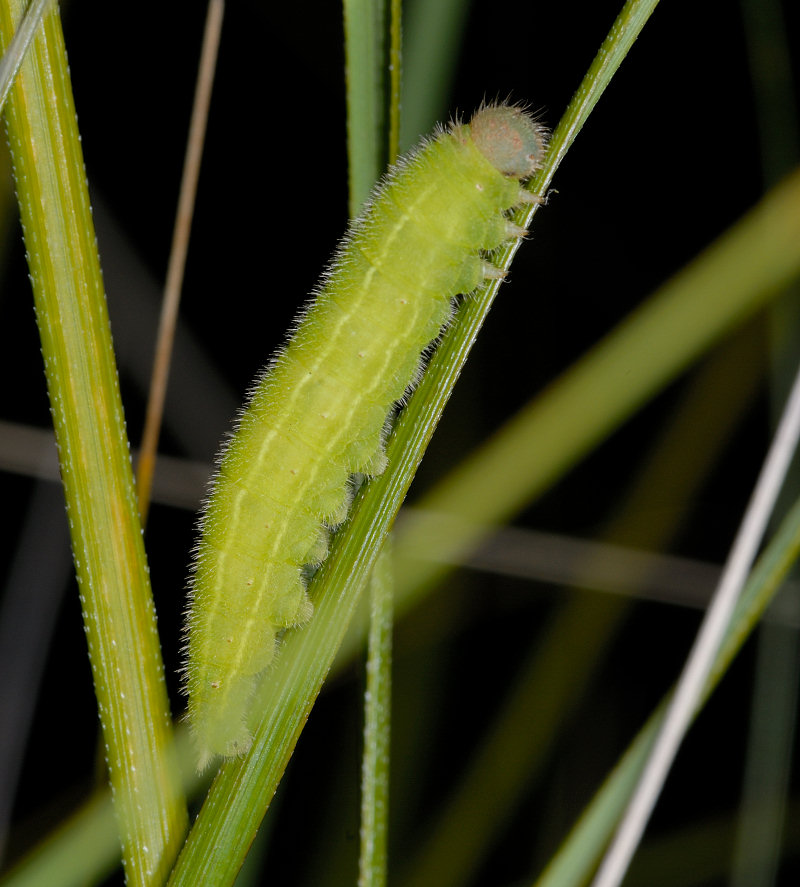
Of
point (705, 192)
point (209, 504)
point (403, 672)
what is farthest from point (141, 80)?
point (209, 504)

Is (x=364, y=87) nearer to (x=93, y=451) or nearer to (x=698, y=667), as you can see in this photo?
(x=93, y=451)

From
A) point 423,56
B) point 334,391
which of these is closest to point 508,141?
point 423,56

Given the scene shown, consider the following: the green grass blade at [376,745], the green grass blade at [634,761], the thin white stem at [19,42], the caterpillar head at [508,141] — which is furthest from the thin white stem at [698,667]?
the thin white stem at [19,42]

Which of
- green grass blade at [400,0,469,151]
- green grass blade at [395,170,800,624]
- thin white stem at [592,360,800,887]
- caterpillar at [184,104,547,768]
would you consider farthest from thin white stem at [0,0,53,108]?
green grass blade at [395,170,800,624]

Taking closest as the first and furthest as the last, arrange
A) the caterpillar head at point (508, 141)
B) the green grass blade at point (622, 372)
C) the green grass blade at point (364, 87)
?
1. the green grass blade at point (364, 87)
2. the caterpillar head at point (508, 141)
3. the green grass blade at point (622, 372)

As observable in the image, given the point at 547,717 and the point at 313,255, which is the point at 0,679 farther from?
the point at 313,255

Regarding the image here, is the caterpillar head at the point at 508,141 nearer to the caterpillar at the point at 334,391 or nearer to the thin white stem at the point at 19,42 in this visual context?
the caterpillar at the point at 334,391

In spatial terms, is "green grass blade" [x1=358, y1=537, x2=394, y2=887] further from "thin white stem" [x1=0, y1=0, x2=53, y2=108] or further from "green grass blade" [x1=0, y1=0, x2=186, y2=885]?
"thin white stem" [x1=0, y1=0, x2=53, y2=108]
